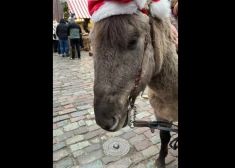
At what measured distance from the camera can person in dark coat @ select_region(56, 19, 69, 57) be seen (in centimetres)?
1233

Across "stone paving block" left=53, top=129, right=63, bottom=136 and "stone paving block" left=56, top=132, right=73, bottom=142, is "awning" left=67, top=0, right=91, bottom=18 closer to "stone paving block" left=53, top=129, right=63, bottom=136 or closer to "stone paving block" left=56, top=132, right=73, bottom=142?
"stone paving block" left=53, top=129, right=63, bottom=136

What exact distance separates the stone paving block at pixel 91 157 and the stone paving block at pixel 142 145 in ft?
2.11

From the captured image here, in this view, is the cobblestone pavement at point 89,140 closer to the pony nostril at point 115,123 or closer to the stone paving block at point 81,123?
the stone paving block at point 81,123

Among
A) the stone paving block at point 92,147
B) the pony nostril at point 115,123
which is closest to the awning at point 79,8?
the stone paving block at point 92,147

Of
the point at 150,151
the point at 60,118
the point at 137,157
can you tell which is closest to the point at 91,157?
the point at 137,157

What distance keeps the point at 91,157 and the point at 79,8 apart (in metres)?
14.6

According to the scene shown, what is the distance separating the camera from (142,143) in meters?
3.42

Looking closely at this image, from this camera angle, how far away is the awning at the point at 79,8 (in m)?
14.7

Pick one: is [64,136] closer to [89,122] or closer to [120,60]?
[89,122]

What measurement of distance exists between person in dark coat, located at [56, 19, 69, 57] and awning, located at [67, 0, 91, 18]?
269cm

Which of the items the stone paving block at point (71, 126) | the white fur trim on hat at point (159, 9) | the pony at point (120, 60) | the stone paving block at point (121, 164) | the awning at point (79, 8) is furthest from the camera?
the awning at point (79, 8)
